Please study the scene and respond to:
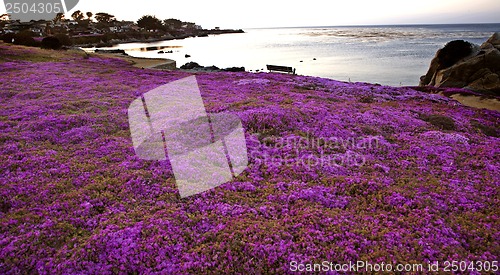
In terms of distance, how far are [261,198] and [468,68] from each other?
37.8 meters

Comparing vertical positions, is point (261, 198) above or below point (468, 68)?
below

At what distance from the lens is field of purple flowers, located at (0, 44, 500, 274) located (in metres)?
7.10

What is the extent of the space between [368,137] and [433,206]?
657 centimetres

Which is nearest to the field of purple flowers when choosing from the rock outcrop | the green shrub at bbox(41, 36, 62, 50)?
the rock outcrop

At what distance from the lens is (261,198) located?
976 centimetres

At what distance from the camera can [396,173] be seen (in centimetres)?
1168

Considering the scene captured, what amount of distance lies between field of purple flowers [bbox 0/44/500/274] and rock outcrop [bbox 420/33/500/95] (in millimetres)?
19675

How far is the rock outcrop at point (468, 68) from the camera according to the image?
3375cm

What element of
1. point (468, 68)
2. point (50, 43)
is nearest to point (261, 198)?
point (468, 68)

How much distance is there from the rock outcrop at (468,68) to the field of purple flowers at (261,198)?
19.7m

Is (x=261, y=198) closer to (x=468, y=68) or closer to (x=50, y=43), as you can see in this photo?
(x=468, y=68)

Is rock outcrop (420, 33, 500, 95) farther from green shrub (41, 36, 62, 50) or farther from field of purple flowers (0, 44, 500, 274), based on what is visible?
green shrub (41, 36, 62, 50)

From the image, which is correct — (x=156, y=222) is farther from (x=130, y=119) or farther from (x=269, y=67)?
(x=269, y=67)

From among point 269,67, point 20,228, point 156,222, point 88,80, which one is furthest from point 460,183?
point 269,67
